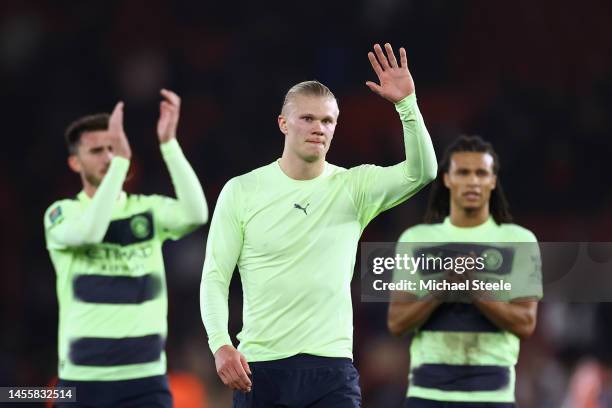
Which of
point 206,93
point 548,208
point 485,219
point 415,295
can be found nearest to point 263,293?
point 415,295

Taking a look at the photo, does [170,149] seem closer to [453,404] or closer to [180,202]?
[180,202]

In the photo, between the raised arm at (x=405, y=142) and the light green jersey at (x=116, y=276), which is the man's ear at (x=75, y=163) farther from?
the raised arm at (x=405, y=142)

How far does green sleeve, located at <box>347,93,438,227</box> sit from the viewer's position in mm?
4016

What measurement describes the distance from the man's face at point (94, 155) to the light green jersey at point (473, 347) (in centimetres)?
167

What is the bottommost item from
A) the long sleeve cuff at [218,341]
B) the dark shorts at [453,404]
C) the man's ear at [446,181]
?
the dark shorts at [453,404]

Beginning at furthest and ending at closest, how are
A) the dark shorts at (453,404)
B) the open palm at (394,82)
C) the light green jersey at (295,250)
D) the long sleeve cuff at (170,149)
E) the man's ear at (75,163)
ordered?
the man's ear at (75,163) < the long sleeve cuff at (170,149) < the dark shorts at (453,404) < the light green jersey at (295,250) < the open palm at (394,82)

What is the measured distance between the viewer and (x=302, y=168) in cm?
435

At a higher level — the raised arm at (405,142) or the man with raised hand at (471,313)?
the raised arm at (405,142)

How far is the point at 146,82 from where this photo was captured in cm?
1250

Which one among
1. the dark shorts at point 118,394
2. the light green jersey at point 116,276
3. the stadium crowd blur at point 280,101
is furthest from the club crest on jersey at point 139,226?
the stadium crowd blur at point 280,101

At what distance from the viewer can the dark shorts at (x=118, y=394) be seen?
529 cm

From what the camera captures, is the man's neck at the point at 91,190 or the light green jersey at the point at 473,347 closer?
the light green jersey at the point at 473,347

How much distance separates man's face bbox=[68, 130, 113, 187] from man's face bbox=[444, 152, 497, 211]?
A: 1.80 m

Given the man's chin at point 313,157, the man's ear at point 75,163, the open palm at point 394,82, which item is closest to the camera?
the open palm at point 394,82
